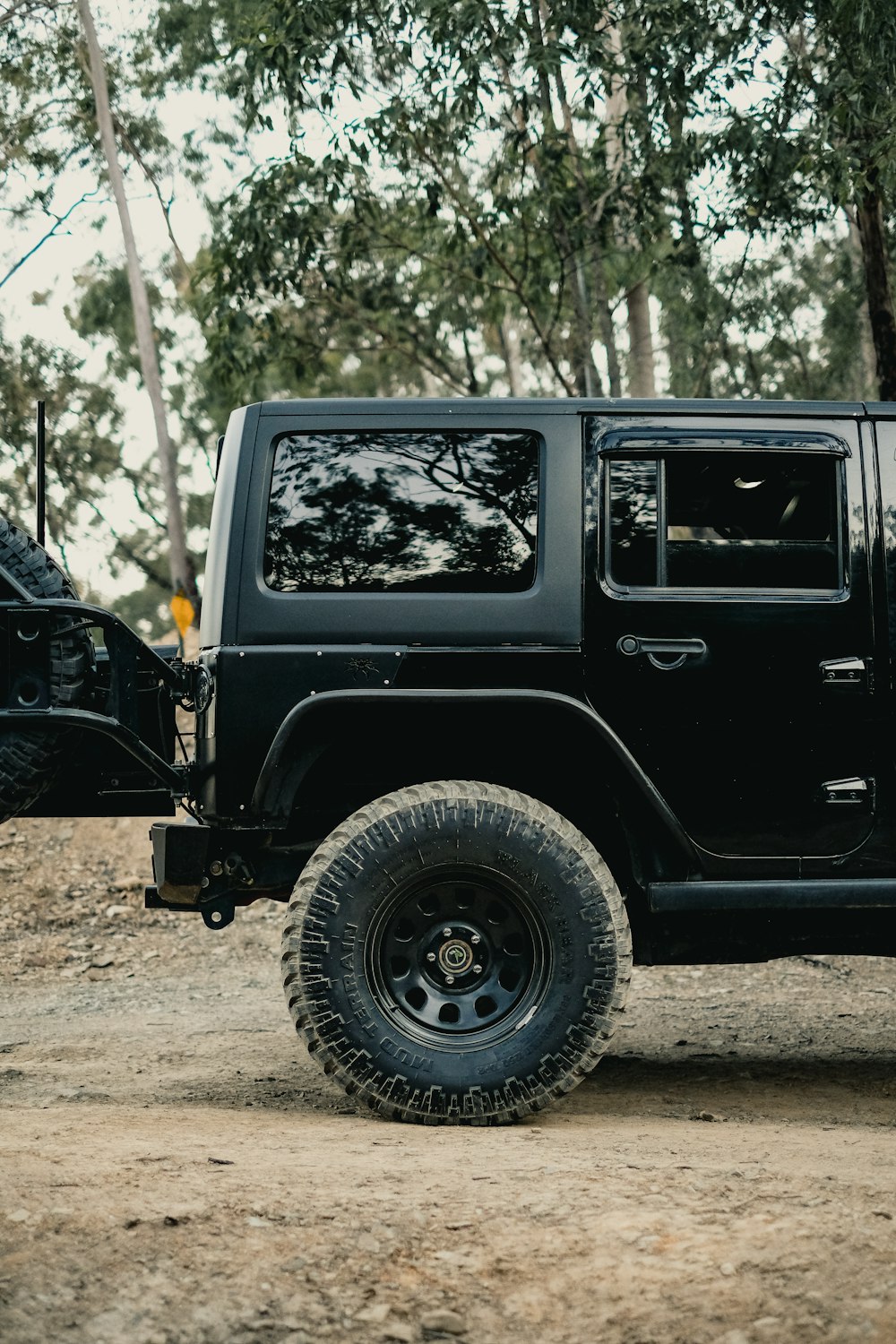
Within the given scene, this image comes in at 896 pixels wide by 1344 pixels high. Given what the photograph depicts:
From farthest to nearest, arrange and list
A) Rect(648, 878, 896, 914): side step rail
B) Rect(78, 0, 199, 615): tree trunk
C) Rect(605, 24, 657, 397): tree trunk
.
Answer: Rect(78, 0, 199, 615): tree trunk → Rect(605, 24, 657, 397): tree trunk → Rect(648, 878, 896, 914): side step rail

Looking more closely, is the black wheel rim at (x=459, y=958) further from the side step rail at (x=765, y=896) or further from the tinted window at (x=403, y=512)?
the tinted window at (x=403, y=512)

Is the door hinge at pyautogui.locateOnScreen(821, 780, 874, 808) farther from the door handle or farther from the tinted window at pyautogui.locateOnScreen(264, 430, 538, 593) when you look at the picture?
the tinted window at pyautogui.locateOnScreen(264, 430, 538, 593)

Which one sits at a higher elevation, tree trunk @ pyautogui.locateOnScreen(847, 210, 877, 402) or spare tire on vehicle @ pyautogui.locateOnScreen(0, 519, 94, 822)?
tree trunk @ pyautogui.locateOnScreen(847, 210, 877, 402)

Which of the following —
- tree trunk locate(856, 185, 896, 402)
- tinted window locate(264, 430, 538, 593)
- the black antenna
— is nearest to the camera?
tinted window locate(264, 430, 538, 593)

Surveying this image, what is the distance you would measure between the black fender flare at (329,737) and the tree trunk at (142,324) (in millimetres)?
17318

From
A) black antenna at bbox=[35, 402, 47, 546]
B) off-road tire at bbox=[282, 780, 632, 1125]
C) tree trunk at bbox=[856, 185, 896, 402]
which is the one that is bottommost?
off-road tire at bbox=[282, 780, 632, 1125]

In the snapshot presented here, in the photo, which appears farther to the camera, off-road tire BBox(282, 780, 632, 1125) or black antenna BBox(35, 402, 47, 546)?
black antenna BBox(35, 402, 47, 546)

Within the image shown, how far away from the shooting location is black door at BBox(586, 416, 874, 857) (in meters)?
4.58

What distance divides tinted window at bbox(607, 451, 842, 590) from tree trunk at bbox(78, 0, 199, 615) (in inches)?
684

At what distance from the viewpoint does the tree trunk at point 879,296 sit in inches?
438

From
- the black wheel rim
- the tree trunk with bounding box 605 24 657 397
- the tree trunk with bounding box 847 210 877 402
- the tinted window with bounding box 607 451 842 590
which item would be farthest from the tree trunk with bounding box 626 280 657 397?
the black wheel rim

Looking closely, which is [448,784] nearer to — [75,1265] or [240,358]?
[75,1265]

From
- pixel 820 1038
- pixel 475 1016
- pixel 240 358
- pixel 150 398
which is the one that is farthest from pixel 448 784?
pixel 150 398

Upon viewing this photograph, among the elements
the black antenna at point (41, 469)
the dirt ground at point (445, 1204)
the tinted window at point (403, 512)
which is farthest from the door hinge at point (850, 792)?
the black antenna at point (41, 469)
